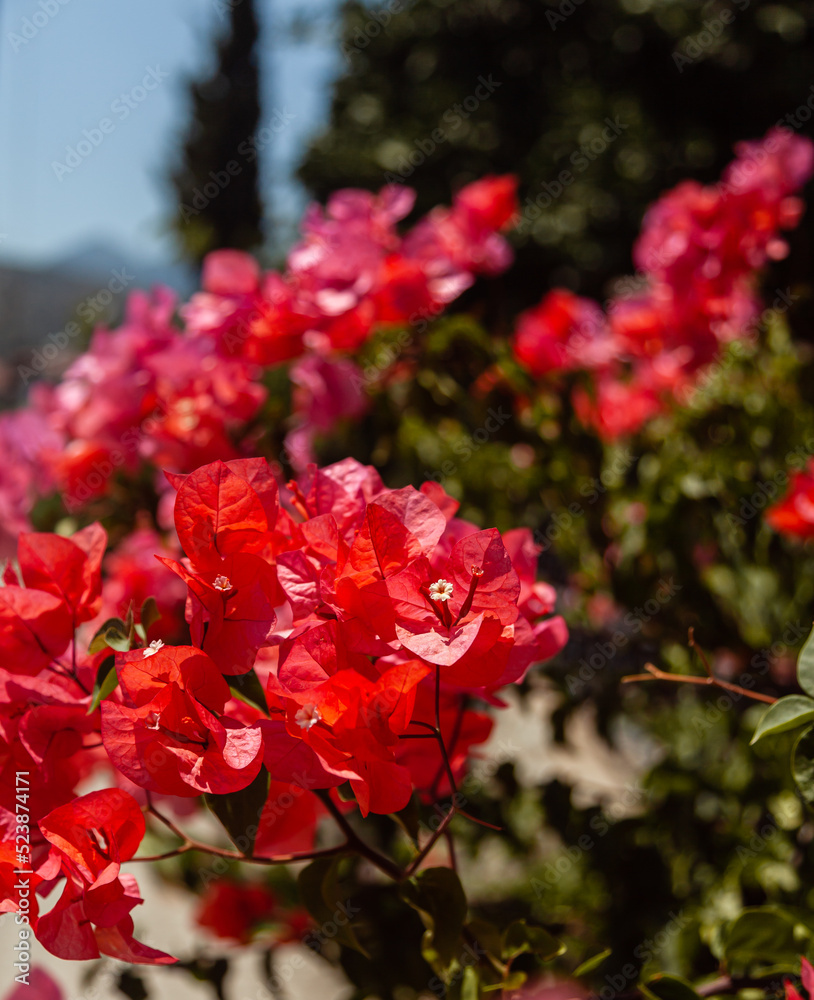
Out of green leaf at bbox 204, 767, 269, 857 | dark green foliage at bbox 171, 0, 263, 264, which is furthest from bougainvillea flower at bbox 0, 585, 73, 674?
dark green foliage at bbox 171, 0, 263, 264

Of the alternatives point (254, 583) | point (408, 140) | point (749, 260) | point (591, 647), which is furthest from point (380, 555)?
point (408, 140)

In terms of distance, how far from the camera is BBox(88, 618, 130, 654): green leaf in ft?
1.18

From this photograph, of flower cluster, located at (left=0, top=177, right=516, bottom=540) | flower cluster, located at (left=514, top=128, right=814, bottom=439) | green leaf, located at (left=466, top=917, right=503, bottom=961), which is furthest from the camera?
flower cluster, located at (left=514, top=128, right=814, bottom=439)

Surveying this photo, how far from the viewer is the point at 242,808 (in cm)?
34

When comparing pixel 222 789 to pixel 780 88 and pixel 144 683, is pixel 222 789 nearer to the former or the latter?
pixel 144 683

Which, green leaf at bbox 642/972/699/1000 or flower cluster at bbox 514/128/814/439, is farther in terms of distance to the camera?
flower cluster at bbox 514/128/814/439

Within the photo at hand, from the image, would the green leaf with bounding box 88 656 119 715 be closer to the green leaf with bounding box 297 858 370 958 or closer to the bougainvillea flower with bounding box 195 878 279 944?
the green leaf with bounding box 297 858 370 958

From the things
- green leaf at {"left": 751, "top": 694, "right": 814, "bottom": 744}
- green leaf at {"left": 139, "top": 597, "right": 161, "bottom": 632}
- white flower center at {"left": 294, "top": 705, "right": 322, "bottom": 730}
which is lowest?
green leaf at {"left": 751, "top": 694, "right": 814, "bottom": 744}

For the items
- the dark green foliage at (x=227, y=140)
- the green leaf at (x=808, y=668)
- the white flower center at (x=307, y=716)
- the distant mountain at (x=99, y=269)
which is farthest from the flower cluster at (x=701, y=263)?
the dark green foliage at (x=227, y=140)

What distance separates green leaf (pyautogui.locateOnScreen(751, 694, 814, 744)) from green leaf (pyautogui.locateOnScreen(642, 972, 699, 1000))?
0.48 ft

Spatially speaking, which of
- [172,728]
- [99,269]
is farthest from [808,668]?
[99,269]

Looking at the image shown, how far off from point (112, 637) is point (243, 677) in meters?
0.06

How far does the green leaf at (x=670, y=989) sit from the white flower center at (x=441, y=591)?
25 centimetres

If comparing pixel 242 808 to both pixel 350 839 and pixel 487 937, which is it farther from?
pixel 487 937
